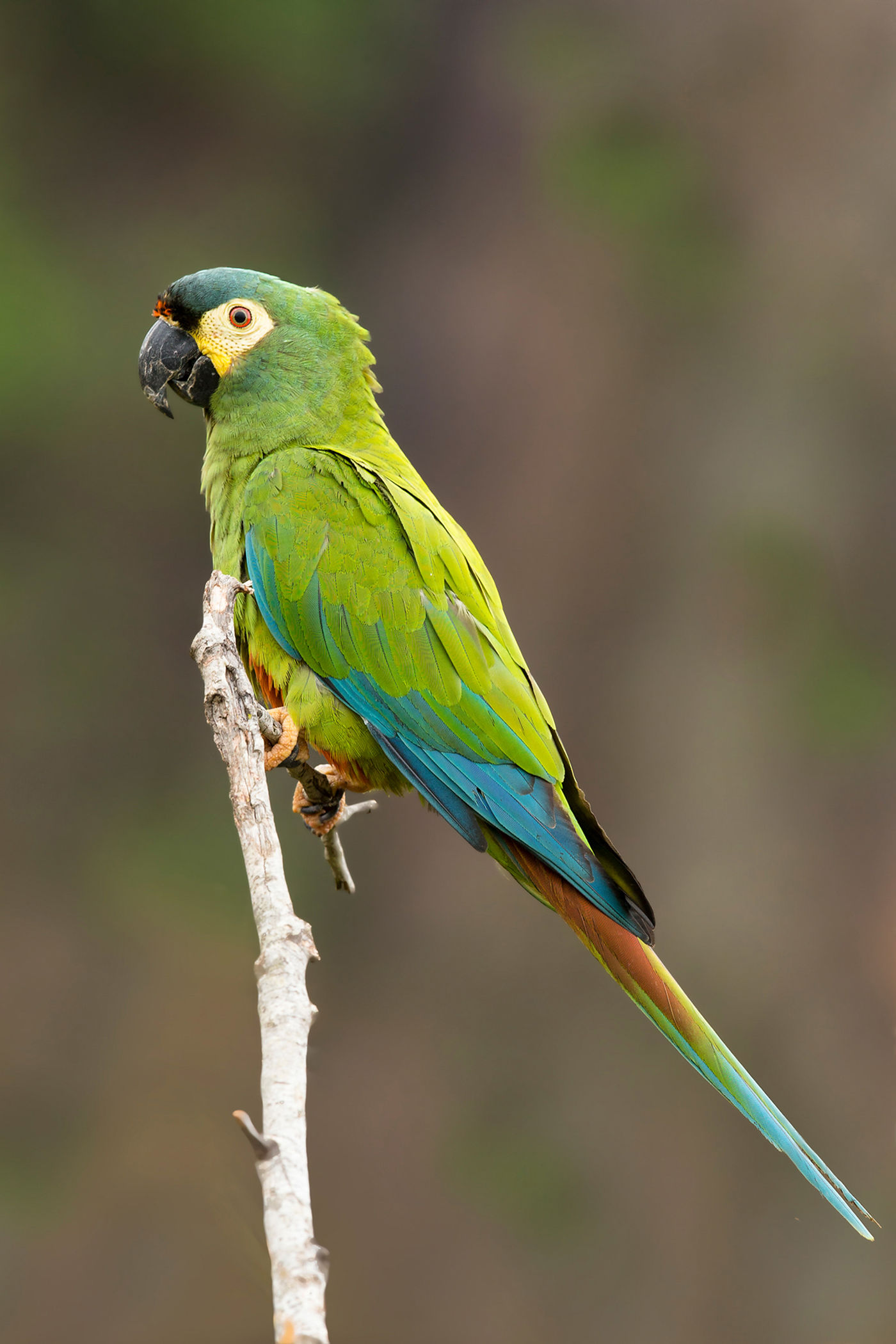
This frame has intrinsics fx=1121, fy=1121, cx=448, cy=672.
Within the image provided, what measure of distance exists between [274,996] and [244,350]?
109 centimetres

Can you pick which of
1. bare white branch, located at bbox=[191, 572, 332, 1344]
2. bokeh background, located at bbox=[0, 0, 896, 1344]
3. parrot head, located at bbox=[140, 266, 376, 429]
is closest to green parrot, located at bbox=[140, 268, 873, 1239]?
parrot head, located at bbox=[140, 266, 376, 429]

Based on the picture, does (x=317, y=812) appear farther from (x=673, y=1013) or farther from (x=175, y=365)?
(x=175, y=365)

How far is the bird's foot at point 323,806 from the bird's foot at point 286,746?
0.07 meters

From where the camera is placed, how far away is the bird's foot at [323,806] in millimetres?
1598

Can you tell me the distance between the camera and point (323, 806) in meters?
1.61

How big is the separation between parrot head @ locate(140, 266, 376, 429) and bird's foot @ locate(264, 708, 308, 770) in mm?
459

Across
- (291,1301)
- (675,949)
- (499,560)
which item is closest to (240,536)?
(291,1301)

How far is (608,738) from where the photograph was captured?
3.58m

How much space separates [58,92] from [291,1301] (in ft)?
12.6

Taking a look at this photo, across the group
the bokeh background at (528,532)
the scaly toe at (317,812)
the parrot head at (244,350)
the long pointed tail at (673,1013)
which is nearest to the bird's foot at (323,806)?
the scaly toe at (317,812)

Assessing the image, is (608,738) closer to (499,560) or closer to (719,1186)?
(499,560)

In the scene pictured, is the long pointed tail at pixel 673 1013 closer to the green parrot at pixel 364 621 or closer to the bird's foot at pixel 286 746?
the green parrot at pixel 364 621

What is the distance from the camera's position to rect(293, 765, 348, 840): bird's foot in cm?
160

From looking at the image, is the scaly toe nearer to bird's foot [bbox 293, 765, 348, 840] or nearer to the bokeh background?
bird's foot [bbox 293, 765, 348, 840]
